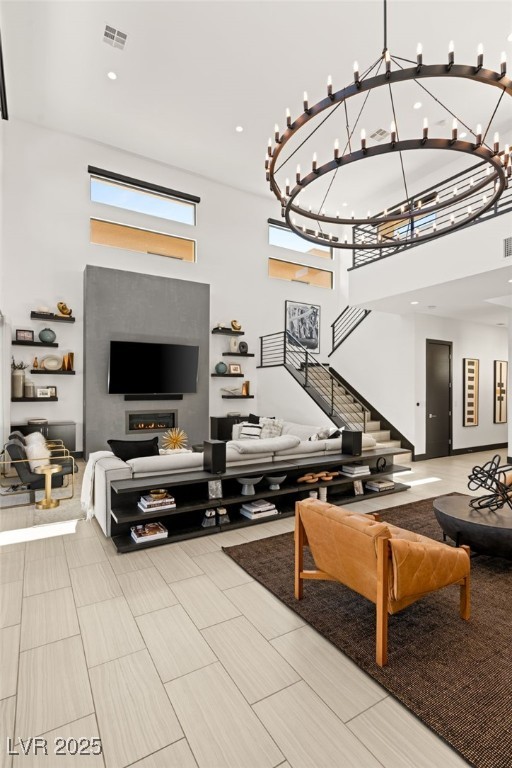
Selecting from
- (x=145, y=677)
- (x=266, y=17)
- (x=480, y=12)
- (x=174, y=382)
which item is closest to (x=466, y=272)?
(x=480, y=12)

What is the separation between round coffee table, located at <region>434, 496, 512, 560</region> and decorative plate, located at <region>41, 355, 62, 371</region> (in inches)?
275

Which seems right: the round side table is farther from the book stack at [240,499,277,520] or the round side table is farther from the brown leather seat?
the brown leather seat

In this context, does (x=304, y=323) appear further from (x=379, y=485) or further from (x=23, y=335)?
(x=23, y=335)

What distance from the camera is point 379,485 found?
5457 mm

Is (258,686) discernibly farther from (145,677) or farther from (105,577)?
(105,577)

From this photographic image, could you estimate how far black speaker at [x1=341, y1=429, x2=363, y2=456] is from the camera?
517 cm

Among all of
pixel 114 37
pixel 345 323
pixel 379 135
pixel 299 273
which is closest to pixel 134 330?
pixel 114 37

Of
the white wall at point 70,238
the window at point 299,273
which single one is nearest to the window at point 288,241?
the window at point 299,273

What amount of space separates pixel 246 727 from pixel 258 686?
242mm

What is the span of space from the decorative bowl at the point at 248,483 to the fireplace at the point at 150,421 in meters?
4.39

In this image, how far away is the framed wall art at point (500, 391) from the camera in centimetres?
1009

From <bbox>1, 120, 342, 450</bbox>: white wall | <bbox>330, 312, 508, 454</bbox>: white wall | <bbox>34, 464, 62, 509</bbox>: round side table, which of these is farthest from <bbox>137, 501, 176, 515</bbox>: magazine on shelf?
<bbox>330, 312, 508, 454</bbox>: white wall

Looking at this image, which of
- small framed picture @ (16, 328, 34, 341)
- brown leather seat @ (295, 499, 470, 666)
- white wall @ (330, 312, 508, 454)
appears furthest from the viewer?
white wall @ (330, 312, 508, 454)

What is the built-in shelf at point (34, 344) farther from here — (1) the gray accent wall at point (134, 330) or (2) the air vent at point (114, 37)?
(2) the air vent at point (114, 37)
